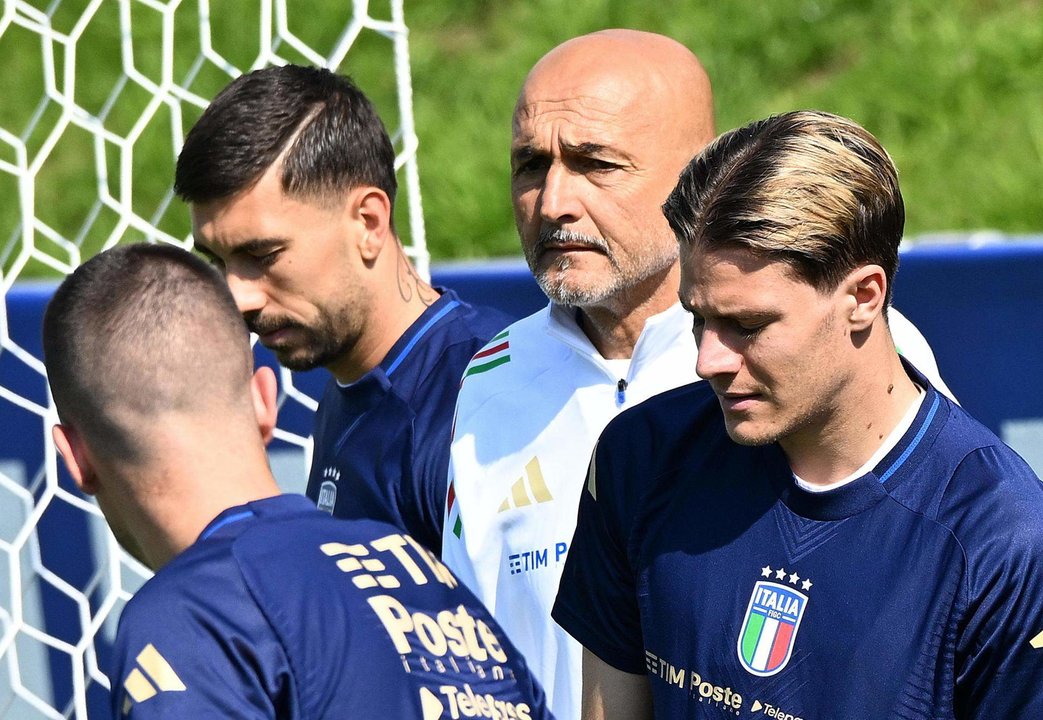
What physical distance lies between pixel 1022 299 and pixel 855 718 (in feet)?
5.52

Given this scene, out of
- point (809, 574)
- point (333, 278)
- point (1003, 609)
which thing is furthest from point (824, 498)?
point (333, 278)

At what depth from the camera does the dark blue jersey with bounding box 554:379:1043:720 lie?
186 cm

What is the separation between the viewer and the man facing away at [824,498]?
188 cm

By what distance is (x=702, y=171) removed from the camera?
209 centimetres

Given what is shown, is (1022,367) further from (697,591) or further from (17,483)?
(17,483)

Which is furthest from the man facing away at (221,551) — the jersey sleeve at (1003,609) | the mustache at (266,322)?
the mustache at (266,322)

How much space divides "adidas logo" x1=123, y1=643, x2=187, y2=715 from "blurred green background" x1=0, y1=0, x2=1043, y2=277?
3950 mm

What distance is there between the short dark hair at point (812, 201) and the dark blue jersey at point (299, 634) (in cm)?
64

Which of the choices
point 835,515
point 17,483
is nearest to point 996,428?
point 835,515

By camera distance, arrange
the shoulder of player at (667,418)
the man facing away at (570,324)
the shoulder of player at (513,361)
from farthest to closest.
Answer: the shoulder of player at (513,361) < the man facing away at (570,324) < the shoulder of player at (667,418)

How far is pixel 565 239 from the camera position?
9.00 feet

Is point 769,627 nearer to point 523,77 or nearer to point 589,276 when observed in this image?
point 589,276

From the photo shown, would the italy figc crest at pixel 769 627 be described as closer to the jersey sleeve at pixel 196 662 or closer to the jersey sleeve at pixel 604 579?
the jersey sleeve at pixel 604 579

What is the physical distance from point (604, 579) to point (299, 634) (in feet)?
2.17
